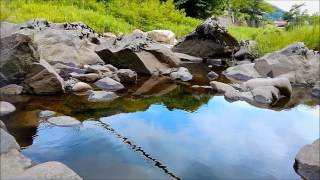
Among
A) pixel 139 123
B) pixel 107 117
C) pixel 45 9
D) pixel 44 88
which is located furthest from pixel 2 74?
pixel 45 9

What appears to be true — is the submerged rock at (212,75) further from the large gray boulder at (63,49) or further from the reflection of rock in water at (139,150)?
the reflection of rock in water at (139,150)

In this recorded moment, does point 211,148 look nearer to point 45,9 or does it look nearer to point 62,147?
point 62,147

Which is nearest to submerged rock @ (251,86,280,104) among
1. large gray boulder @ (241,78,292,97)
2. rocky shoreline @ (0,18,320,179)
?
rocky shoreline @ (0,18,320,179)

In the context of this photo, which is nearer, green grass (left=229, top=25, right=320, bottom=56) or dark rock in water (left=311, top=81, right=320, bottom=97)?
dark rock in water (left=311, top=81, right=320, bottom=97)

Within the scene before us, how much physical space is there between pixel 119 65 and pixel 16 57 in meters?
2.96

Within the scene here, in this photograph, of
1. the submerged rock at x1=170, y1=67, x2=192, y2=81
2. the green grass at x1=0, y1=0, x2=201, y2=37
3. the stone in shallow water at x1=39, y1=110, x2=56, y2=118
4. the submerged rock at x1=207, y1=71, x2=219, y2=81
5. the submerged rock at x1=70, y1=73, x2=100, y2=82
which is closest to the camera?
the stone in shallow water at x1=39, y1=110, x2=56, y2=118

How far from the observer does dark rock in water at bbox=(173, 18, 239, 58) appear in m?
12.2

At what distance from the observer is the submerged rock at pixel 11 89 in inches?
258

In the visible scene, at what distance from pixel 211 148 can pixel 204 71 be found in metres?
5.54

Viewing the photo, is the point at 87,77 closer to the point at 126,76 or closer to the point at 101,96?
the point at 126,76

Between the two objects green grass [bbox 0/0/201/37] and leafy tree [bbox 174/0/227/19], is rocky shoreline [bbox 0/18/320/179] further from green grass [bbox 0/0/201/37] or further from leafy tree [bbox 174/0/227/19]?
leafy tree [bbox 174/0/227/19]

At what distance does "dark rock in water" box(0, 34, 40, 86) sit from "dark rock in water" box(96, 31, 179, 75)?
263 cm

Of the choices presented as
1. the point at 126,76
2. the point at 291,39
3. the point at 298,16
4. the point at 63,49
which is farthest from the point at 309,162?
the point at 298,16

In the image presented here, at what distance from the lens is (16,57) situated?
6.54m
